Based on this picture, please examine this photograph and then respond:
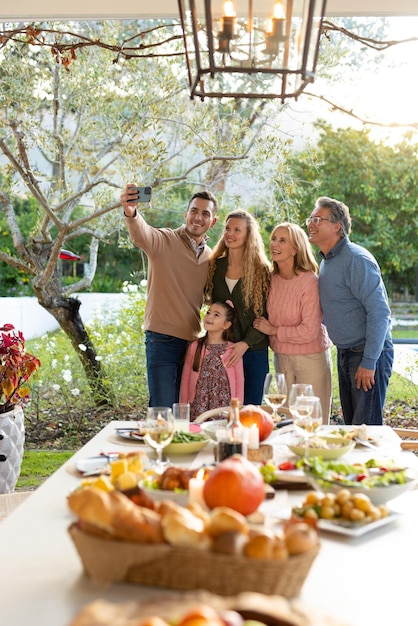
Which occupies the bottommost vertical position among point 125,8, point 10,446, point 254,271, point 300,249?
point 10,446

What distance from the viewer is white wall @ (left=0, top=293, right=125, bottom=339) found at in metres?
5.61

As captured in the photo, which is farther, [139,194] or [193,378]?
[193,378]

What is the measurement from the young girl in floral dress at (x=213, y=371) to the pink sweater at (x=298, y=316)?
0.21 metres

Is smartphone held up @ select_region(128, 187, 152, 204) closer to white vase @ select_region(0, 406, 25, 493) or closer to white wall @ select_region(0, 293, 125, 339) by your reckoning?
white vase @ select_region(0, 406, 25, 493)

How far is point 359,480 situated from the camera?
1.73 metres

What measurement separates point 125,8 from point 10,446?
6.72 feet

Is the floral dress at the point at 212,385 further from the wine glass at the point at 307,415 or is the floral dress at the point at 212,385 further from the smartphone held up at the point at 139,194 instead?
the wine glass at the point at 307,415

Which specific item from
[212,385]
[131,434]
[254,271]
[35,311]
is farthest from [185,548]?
[35,311]

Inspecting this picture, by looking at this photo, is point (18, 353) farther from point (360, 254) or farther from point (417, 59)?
point (417, 59)

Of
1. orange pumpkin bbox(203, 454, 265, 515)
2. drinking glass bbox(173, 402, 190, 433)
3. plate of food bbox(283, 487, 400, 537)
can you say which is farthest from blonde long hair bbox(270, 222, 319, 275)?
orange pumpkin bbox(203, 454, 265, 515)

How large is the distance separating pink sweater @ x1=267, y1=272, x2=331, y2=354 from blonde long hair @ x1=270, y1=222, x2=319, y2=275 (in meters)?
0.04

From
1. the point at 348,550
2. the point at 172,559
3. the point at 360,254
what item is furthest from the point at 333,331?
the point at 172,559

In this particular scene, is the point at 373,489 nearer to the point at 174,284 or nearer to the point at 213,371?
the point at 213,371

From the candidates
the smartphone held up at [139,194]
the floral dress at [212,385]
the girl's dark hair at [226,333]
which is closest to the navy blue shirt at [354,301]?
the girl's dark hair at [226,333]
